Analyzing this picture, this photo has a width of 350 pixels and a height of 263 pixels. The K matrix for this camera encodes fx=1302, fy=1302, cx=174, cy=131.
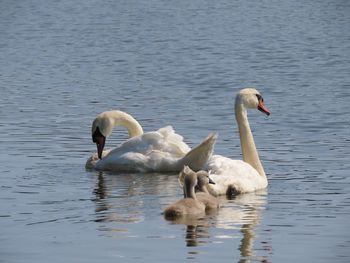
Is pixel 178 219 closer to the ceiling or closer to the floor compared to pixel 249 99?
closer to the floor

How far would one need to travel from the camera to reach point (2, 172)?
16.3 m

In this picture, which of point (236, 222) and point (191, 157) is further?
point (191, 157)

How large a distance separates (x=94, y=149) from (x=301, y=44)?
17229mm

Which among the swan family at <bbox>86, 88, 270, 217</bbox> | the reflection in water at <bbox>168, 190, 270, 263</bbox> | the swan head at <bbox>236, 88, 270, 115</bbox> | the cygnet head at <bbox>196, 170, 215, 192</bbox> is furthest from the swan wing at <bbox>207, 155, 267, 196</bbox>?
the swan head at <bbox>236, 88, 270, 115</bbox>

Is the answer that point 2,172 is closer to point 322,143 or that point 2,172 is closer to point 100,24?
point 322,143

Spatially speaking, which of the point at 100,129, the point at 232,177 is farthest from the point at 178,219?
the point at 100,129

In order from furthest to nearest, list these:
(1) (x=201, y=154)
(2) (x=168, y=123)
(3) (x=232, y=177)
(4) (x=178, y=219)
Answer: (2) (x=168, y=123) → (1) (x=201, y=154) → (3) (x=232, y=177) → (4) (x=178, y=219)

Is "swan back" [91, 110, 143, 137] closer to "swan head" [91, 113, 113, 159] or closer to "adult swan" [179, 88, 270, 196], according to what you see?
"swan head" [91, 113, 113, 159]

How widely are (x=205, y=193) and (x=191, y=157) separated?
239cm

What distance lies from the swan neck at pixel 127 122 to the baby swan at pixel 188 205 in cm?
453

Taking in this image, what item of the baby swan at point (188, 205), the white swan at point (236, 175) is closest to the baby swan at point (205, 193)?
the baby swan at point (188, 205)

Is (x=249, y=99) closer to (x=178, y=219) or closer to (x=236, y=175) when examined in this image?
(x=236, y=175)

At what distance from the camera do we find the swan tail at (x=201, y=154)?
15.6 metres

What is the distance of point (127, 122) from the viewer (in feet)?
59.0
